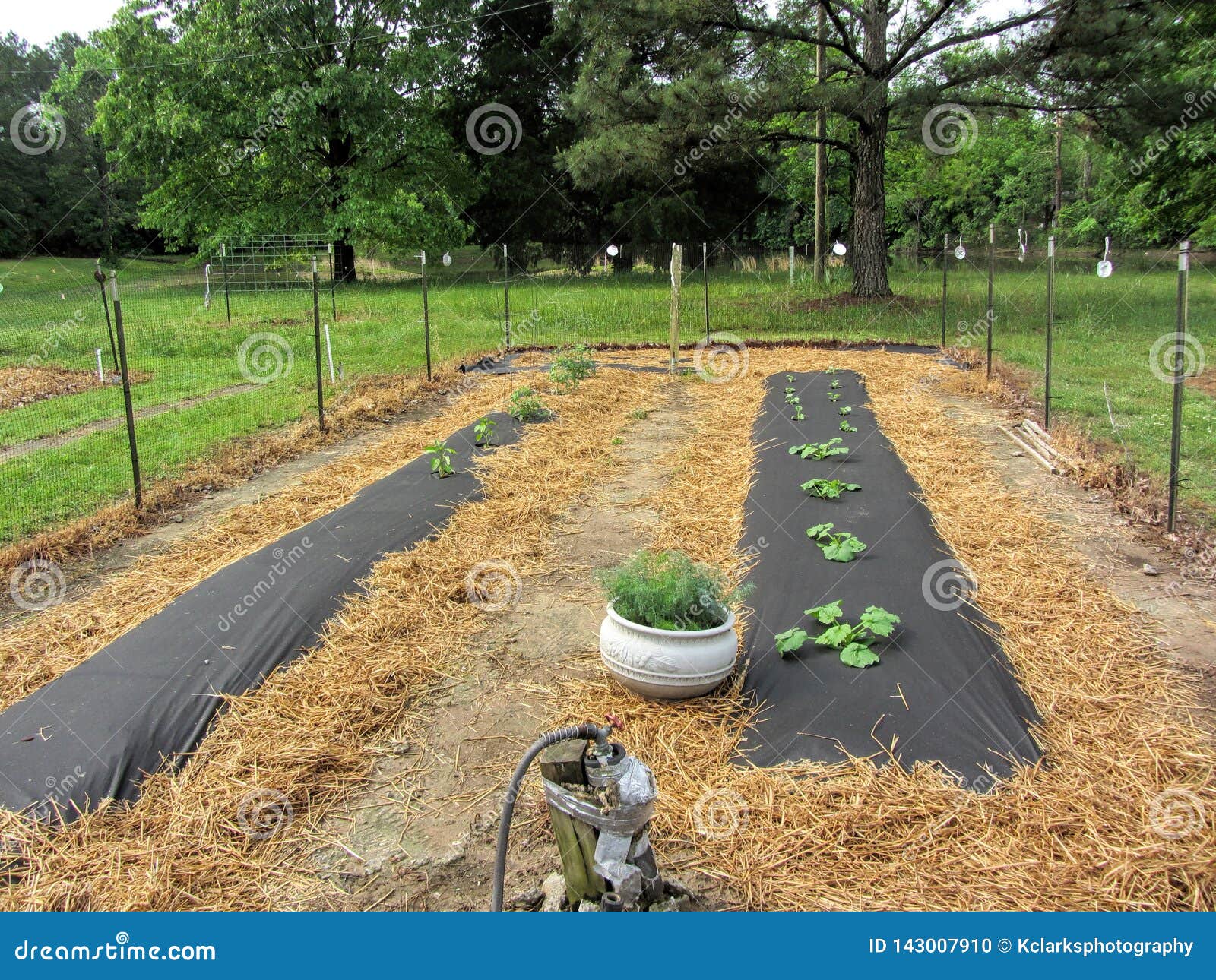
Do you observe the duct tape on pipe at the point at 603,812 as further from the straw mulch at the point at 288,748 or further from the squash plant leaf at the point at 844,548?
the squash plant leaf at the point at 844,548

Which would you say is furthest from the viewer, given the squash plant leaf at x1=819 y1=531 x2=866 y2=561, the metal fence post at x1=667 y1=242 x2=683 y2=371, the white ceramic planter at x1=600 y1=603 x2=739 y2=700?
the metal fence post at x1=667 y1=242 x2=683 y2=371

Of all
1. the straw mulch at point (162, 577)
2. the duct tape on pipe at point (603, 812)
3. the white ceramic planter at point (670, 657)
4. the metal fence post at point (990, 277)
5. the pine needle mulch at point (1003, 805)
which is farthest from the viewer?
the metal fence post at point (990, 277)

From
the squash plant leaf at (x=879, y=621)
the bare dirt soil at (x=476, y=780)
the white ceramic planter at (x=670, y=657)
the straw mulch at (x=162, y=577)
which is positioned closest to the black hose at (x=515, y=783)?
the bare dirt soil at (x=476, y=780)

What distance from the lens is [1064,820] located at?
9.52 feet

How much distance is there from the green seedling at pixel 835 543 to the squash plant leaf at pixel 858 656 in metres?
1.11

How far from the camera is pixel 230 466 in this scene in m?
7.68

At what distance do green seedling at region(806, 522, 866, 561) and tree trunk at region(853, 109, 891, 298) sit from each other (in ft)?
49.0

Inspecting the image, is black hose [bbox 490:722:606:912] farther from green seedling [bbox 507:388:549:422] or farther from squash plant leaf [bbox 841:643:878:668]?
green seedling [bbox 507:388:549:422]

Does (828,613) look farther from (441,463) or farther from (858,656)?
(441,463)

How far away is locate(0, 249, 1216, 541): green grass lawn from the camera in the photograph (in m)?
8.04

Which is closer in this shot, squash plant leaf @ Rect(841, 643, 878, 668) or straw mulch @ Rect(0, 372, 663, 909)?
straw mulch @ Rect(0, 372, 663, 909)

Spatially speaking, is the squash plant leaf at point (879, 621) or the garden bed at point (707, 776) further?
the squash plant leaf at point (879, 621)

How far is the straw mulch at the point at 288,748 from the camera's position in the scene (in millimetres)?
2791

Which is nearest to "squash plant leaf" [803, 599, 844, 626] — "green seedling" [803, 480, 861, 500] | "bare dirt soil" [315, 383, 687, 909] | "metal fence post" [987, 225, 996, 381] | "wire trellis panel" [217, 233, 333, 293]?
"bare dirt soil" [315, 383, 687, 909]
